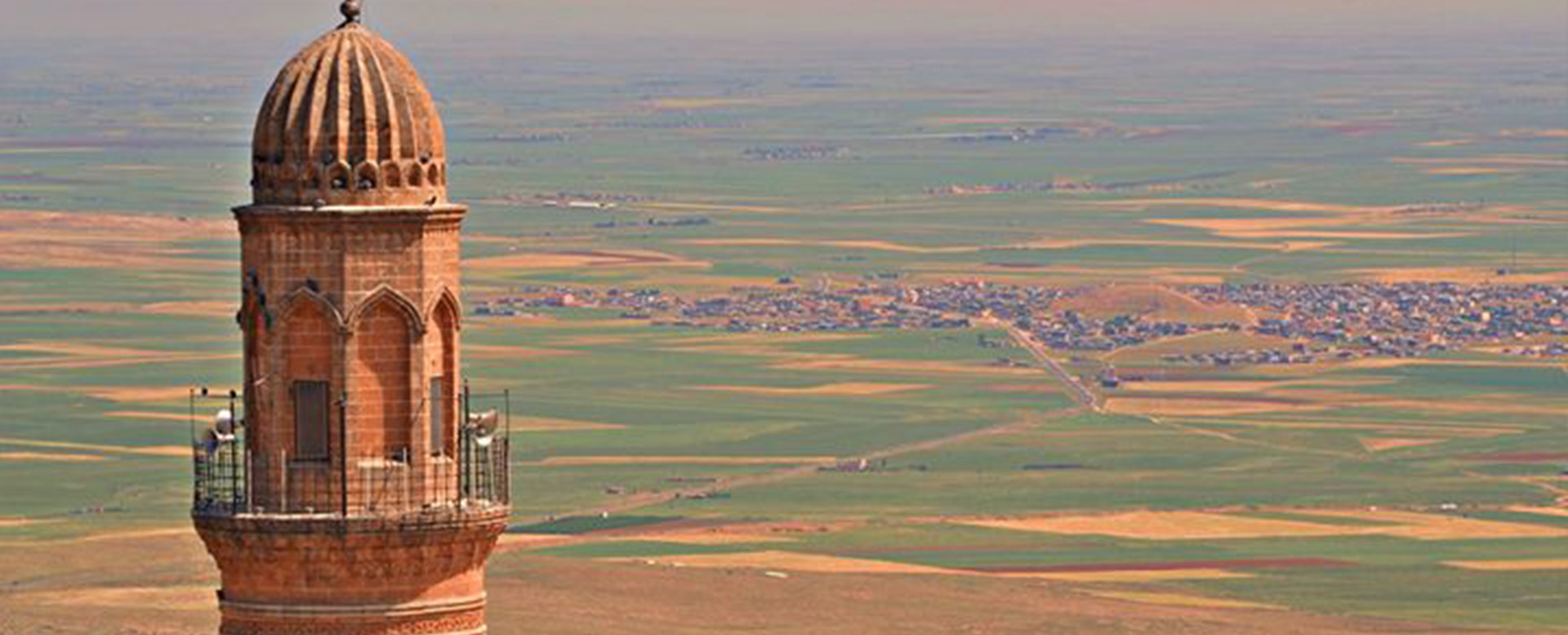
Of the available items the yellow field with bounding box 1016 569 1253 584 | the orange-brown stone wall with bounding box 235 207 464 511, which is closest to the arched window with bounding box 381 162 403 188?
the orange-brown stone wall with bounding box 235 207 464 511

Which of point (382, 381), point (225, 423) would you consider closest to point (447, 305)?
point (382, 381)

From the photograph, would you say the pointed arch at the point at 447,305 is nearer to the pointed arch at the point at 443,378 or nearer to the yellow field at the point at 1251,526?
the pointed arch at the point at 443,378

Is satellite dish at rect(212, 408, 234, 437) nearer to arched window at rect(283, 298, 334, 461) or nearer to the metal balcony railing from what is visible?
the metal balcony railing

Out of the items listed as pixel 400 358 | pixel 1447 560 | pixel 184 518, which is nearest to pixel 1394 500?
pixel 1447 560

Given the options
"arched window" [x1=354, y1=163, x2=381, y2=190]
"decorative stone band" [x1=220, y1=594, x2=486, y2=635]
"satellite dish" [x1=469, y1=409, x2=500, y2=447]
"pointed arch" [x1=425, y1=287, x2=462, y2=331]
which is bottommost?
"decorative stone band" [x1=220, y1=594, x2=486, y2=635]

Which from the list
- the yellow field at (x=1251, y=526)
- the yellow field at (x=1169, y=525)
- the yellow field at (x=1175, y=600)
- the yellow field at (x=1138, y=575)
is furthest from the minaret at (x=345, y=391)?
the yellow field at (x=1169, y=525)

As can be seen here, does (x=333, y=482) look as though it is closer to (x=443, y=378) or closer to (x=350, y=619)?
(x=350, y=619)

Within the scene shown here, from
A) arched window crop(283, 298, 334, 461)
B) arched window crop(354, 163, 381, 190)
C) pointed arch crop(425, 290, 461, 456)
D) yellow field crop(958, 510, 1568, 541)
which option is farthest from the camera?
yellow field crop(958, 510, 1568, 541)
